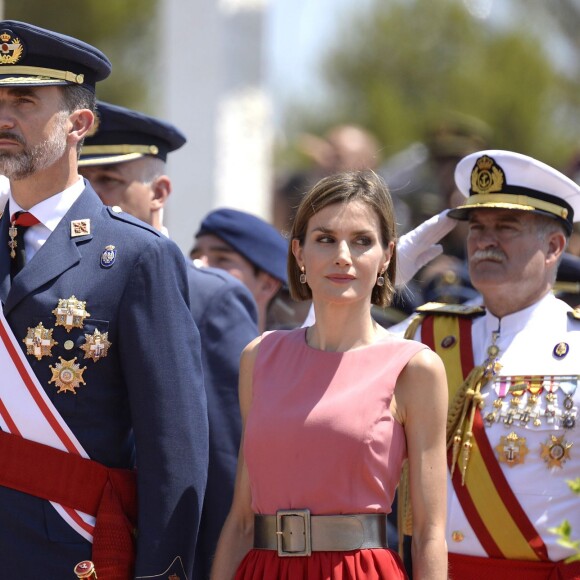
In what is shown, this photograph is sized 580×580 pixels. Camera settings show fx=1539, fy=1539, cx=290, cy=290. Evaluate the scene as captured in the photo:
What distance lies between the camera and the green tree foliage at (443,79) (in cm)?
2592

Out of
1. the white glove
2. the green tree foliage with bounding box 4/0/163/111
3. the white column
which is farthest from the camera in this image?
the green tree foliage with bounding box 4/0/163/111

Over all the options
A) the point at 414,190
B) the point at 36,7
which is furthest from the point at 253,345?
the point at 36,7

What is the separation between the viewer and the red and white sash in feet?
13.4

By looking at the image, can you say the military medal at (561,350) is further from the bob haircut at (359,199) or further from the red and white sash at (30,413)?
the red and white sash at (30,413)

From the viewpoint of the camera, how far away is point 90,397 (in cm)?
411

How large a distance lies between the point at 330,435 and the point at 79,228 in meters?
0.92

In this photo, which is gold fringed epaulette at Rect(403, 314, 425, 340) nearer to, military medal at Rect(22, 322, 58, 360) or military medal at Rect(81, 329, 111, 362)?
military medal at Rect(81, 329, 111, 362)

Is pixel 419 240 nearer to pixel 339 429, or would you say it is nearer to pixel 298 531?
pixel 339 429

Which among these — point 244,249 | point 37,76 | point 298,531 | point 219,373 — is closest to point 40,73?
point 37,76

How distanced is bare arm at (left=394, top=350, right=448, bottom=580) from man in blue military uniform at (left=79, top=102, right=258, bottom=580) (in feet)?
3.43

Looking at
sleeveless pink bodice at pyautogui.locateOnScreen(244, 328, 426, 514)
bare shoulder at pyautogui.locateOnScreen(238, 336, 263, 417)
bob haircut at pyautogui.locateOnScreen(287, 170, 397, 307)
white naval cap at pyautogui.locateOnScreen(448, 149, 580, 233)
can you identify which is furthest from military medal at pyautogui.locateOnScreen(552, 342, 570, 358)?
bare shoulder at pyautogui.locateOnScreen(238, 336, 263, 417)

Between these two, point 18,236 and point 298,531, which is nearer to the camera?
point 298,531

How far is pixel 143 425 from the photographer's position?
13.5 feet

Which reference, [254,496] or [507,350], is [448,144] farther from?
[254,496]
